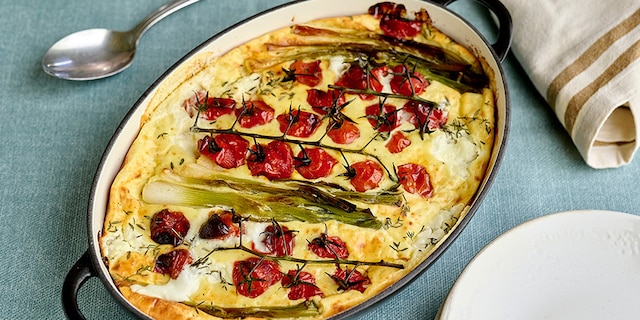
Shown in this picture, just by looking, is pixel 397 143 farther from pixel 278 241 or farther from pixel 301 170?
pixel 278 241

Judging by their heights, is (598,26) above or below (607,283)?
above

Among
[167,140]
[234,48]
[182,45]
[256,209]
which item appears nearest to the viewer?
[256,209]

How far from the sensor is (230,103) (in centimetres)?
310

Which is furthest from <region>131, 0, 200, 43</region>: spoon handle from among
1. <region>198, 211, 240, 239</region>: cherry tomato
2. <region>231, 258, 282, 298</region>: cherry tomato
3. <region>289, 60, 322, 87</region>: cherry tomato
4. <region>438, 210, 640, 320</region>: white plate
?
<region>438, 210, 640, 320</region>: white plate

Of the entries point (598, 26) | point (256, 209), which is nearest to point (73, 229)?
point (256, 209)

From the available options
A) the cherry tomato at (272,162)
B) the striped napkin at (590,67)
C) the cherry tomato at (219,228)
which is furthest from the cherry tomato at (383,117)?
the striped napkin at (590,67)

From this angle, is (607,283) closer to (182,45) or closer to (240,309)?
(240,309)

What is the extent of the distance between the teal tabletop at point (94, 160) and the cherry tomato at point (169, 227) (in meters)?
0.32

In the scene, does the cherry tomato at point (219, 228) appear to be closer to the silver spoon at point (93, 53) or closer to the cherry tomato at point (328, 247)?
the cherry tomato at point (328, 247)

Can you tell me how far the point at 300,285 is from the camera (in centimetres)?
262

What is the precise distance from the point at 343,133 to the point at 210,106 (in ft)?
1.84

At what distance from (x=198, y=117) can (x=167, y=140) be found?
0.52 ft

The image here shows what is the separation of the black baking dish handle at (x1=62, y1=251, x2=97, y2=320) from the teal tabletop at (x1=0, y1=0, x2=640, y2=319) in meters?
0.33

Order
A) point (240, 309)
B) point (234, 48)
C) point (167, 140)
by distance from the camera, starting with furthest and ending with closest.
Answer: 1. point (234, 48)
2. point (167, 140)
3. point (240, 309)
